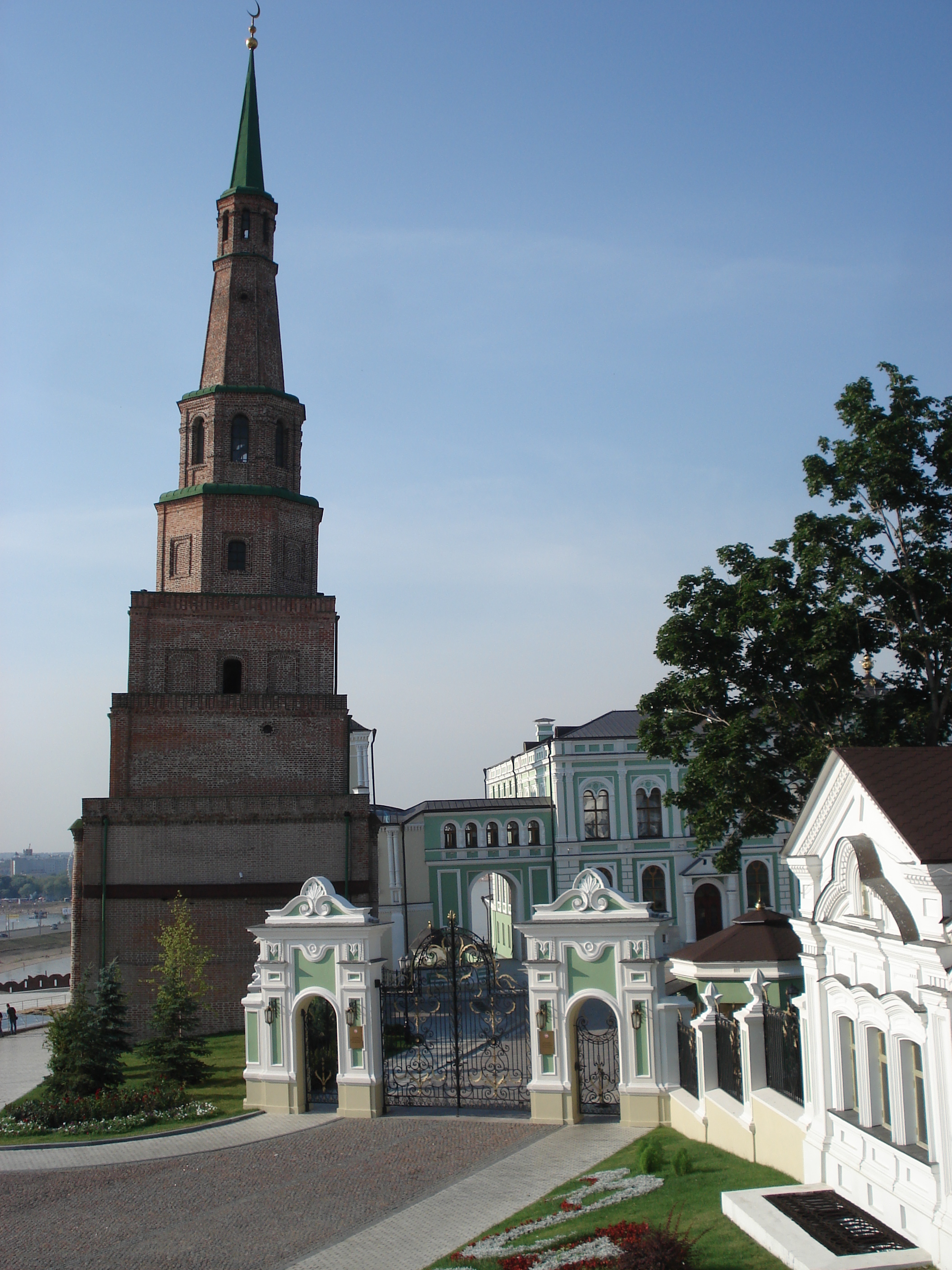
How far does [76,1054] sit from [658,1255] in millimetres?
13291

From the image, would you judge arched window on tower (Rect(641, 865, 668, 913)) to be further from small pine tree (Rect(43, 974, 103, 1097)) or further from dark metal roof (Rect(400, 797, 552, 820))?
small pine tree (Rect(43, 974, 103, 1097))

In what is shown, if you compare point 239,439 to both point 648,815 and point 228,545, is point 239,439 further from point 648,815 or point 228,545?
point 648,815

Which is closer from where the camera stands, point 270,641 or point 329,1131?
point 329,1131

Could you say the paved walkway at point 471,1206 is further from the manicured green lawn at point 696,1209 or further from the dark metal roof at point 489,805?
the dark metal roof at point 489,805

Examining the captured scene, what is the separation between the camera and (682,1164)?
40.7ft

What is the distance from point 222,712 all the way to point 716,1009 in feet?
54.9

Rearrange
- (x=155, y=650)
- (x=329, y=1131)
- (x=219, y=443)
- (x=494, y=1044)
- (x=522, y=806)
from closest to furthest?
(x=329, y=1131) → (x=494, y=1044) → (x=155, y=650) → (x=219, y=443) → (x=522, y=806)

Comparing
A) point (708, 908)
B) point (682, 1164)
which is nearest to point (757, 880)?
point (708, 908)

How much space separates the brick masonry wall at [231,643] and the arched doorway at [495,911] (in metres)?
14.2

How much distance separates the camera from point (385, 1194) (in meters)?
13.4

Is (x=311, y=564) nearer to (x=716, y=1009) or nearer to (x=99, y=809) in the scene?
(x=99, y=809)

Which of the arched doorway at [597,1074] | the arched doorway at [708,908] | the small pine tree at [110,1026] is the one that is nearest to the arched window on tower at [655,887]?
the arched doorway at [708,908]

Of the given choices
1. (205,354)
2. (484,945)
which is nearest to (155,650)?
(205,354)

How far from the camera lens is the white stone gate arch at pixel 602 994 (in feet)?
52.9
